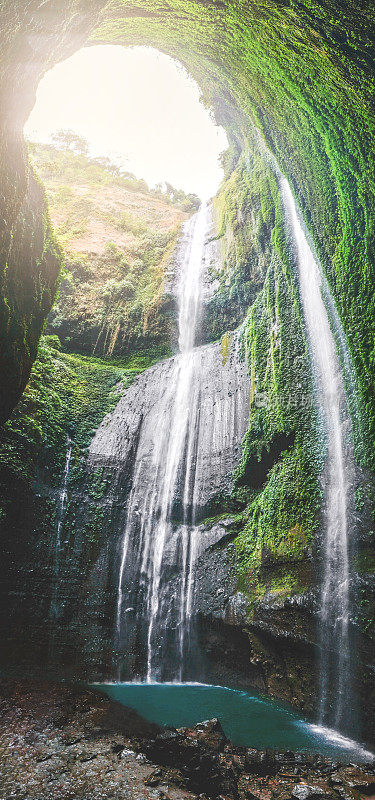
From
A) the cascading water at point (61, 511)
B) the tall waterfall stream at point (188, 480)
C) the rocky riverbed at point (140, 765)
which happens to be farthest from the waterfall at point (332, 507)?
the cascading water at point (61, 511)

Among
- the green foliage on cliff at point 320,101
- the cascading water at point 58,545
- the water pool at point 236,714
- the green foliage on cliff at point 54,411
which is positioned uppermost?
the green foliage on cliff at point 320,101

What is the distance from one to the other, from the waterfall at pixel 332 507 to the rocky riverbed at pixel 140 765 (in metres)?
1.54

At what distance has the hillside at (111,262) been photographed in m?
14.3

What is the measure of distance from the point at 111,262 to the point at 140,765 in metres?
15.2

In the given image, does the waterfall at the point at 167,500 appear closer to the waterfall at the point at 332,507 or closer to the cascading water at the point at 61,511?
the cascading water at the point at 61,511

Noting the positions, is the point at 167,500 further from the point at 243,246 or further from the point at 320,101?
the point at 320,101

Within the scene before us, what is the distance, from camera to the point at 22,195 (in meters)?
7.02

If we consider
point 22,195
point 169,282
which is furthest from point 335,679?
point 169,282

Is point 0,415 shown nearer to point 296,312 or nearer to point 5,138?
point 5,138

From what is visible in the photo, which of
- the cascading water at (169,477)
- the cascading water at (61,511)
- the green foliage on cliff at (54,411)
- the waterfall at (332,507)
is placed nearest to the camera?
the waterfall at (332,507)

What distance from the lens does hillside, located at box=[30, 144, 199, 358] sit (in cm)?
1430

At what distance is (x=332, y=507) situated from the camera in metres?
7.79

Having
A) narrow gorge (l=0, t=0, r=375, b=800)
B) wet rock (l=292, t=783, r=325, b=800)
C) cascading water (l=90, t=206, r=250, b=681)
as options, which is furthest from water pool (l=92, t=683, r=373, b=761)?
wet rock (l=292, t=783, r=325, b=800)

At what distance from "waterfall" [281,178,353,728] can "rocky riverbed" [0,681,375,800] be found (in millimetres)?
1542
